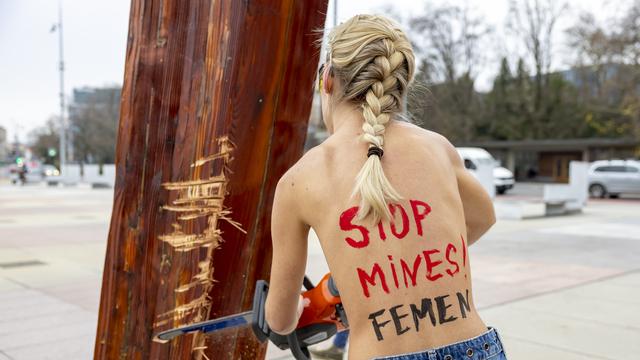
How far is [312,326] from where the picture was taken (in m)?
1.82

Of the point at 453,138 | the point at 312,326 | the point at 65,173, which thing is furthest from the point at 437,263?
the point at 453,138

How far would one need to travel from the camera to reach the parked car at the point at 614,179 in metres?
25.6

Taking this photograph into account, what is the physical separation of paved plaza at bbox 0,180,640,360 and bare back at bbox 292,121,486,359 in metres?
3.08

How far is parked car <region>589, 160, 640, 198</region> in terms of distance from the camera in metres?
25.6

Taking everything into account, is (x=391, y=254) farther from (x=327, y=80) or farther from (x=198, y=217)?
(x=198, y=217)

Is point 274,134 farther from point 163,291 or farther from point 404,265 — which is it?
point 404,265

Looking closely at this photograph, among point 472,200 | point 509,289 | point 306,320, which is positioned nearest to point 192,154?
point 306,320

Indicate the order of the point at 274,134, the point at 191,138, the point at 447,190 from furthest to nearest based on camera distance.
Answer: the point at 274,134 → the point at 191,138 → the point at 447,190

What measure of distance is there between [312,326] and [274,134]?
66cm

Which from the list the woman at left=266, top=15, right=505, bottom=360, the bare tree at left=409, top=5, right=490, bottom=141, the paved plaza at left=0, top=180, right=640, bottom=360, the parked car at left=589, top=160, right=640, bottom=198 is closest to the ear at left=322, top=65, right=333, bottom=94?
the woman at left=266, top=15, right=505, bottom=360

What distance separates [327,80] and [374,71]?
0.15m

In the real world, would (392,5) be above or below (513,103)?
above

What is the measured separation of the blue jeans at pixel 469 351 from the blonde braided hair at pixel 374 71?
1.05ft

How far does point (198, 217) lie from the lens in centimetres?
204
